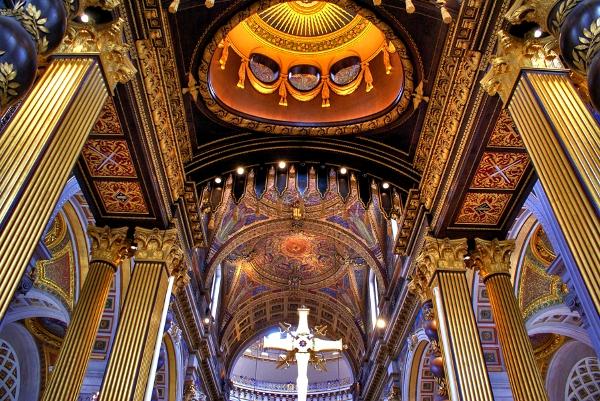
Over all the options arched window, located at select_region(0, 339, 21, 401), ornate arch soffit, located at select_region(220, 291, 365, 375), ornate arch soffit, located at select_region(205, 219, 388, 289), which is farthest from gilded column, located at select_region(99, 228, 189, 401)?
ornate arch soffit, located at select_region(220, 291, 365, 375)

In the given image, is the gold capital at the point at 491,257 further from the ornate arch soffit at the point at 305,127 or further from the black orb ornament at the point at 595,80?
the black orb ornament at the point at 595,80

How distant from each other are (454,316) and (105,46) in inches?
243

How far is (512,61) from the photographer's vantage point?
18.5 feet

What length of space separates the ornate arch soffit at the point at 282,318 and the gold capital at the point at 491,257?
11.5 m

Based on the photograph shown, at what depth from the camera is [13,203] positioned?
12.6 feet

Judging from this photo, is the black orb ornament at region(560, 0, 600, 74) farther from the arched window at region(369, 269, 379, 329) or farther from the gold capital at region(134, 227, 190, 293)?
the arched window at region(369, 269, 379, 329)

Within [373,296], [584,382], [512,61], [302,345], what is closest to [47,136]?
[512,61]

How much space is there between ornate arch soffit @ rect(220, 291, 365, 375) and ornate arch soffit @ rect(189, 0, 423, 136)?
36.3 feet

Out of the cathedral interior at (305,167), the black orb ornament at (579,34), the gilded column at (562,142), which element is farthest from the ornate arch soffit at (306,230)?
the black orb ornament at (579,34)

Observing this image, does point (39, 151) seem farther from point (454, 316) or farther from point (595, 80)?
point (454, 316)

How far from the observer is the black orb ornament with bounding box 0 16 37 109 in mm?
3275

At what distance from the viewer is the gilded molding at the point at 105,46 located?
17.7 ft

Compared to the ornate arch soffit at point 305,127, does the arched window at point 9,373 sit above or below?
below

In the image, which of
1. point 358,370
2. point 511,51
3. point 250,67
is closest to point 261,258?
point 358,370
